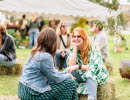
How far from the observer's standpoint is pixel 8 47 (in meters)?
7.29

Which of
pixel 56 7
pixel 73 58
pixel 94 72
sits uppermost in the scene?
pixel 56 7

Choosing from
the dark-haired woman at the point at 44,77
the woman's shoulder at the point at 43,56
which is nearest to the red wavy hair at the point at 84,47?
the dark-haired woman at the point at 44,77

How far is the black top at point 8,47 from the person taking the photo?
7.20 meters

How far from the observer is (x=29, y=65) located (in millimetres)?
4250

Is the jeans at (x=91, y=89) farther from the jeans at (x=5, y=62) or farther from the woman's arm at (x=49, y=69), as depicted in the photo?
the jeans at (x=5, y=62)

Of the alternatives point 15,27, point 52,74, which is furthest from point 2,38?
point 15,27

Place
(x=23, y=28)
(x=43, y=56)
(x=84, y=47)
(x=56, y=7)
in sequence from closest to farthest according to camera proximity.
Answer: (x=43, y=56), (x=84, y=47), (x=56, y=7), (x=23, y=28)

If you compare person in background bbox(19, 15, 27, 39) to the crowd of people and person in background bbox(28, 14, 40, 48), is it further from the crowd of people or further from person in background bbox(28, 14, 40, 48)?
the crowd of people

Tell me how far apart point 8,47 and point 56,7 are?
17.9ft

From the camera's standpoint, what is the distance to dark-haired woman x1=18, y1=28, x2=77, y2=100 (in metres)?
4.18

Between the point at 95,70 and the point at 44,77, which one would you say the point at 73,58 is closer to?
the point at 95,70

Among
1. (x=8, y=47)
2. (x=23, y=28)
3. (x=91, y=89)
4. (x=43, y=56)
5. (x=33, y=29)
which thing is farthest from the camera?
(x=23, y=28)

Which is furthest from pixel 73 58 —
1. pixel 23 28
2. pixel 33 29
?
pixel 23 28

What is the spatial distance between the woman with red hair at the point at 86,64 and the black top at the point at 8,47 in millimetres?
2398
